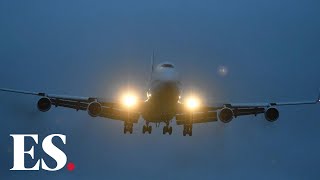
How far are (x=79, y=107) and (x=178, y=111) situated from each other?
11269 millimetres

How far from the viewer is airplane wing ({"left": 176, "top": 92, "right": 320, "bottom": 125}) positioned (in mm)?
41750

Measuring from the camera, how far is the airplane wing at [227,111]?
137 ft

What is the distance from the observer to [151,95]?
35.7 meters

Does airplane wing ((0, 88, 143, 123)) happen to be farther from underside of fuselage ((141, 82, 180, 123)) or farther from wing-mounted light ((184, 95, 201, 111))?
wing-mounted light ((184, 95, 201, 111))

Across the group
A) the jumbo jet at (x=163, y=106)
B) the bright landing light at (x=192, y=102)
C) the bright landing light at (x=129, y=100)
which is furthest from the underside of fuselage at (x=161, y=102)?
the bright landing light at (x=192, y=102)

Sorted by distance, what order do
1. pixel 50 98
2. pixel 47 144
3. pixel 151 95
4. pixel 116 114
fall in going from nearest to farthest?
1. pixel 151 95
2. pixel 47 144
3. pixel 50 98
4. pixel 116 114

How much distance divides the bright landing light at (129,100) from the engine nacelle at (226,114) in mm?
8723

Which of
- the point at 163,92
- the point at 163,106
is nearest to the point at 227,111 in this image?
the point at 163,106

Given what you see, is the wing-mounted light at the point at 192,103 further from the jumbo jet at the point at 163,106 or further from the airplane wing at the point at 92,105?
the airplane wing at the point at 92,105

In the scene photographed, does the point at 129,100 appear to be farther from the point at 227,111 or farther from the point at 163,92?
the point at 227,111

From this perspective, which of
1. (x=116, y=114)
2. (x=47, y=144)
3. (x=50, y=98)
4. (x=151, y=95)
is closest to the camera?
(x=151, y=95)

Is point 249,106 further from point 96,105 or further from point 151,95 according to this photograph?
point 96,105

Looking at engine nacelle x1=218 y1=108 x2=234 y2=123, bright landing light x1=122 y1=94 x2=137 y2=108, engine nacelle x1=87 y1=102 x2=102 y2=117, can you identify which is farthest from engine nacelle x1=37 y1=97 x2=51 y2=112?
engine nacelle x1=218 y1=108 x2=234 y2=123

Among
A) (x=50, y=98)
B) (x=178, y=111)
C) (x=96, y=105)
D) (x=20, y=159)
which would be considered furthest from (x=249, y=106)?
(x=20, y=159)
